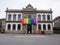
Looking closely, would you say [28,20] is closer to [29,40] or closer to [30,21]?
[30,21]

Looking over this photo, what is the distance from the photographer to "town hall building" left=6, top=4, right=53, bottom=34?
50.1 metres

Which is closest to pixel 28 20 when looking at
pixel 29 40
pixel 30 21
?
pixel 30 21

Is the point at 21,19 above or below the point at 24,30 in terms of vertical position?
above

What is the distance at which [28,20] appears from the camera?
50.0m

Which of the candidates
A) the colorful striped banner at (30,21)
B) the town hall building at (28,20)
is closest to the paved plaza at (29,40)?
the colorful striped banner at (30,21)

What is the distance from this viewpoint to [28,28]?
50.7 m

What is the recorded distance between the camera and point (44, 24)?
50656mm

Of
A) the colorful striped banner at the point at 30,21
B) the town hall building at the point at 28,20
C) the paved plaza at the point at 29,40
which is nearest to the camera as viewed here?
the paved plaza at the point at 29,40

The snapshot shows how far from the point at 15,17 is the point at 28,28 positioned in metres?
5.68

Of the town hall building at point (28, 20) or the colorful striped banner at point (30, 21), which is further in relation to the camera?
the town hall building at point (28, 20)

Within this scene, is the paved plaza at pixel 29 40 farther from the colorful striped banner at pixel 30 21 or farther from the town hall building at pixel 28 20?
the town hall building at pixel 28 20

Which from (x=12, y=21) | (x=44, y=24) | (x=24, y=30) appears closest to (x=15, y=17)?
(x=12, y=21)

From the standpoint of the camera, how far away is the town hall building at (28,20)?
50094mm

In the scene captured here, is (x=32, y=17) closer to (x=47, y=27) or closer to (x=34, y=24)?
(x=34, y=24)
